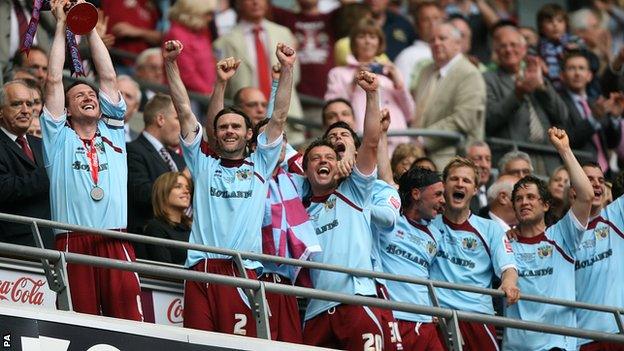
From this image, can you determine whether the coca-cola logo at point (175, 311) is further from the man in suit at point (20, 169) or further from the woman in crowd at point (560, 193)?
the woman in crowd at point (560, 193)

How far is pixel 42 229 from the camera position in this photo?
12.9 m

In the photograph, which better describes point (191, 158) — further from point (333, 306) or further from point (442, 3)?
point (442, 3)

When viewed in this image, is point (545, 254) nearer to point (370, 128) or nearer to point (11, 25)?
point (370, 128)

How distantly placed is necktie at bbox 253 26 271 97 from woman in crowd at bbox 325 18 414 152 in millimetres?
908

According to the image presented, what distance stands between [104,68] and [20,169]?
974mm

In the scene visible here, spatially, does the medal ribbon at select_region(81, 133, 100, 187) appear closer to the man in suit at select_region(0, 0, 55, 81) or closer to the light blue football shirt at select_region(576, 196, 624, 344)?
the light blue football shirt at select_region(576, 196, 624, 344)

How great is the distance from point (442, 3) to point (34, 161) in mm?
8558

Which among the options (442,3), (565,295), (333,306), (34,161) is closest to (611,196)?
(565,295)

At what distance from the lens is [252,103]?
15930 millimetres

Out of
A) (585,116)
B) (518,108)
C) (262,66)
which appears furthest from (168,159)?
(585,116)

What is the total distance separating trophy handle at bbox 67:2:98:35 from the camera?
491 inches

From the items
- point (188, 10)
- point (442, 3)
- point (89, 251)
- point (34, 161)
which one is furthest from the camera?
point (442, 3)

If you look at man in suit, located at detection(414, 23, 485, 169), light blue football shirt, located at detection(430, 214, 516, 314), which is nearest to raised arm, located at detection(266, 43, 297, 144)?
light blue football shirt, located at detection(430, 214, 516, 314)

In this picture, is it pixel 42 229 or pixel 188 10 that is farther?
pixel 188 10
